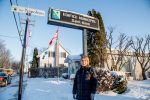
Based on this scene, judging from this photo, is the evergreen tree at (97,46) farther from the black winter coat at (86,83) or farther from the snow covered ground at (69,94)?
the black winter coat at (86,83)

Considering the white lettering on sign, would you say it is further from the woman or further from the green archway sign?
the woman

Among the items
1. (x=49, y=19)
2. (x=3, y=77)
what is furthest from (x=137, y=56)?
(x=49, y=19)

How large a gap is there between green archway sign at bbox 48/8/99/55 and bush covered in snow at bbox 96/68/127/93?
444 cm

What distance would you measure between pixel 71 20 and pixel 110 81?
600 centimetres

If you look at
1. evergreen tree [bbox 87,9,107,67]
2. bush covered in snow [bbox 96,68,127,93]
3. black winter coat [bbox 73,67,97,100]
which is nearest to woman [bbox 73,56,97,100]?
black winter coat [bbox 73,67,97,100]

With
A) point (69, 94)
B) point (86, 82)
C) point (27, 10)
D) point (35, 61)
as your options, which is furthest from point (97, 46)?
point (35, 61)

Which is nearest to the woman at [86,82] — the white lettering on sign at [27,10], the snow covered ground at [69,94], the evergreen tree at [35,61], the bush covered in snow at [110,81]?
the snow covered ground at [69,94]

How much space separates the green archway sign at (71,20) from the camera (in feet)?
28.0

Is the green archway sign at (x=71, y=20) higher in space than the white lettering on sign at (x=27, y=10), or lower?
lower

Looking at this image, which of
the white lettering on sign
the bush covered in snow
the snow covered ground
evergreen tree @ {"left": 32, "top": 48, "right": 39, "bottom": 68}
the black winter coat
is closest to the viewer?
the black winter coat

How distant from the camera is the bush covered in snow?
12969mm

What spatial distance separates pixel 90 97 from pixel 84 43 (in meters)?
3.43

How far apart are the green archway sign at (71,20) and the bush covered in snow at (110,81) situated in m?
4.44

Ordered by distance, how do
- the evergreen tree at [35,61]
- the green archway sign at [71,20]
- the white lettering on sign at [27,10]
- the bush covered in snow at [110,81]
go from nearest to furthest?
1. the green archway sign at [71,20]
2. the white lettering on sign at [27,10]
3. the bush covered in snow at [110,81]
4. the evergreen tree at [35,61]
